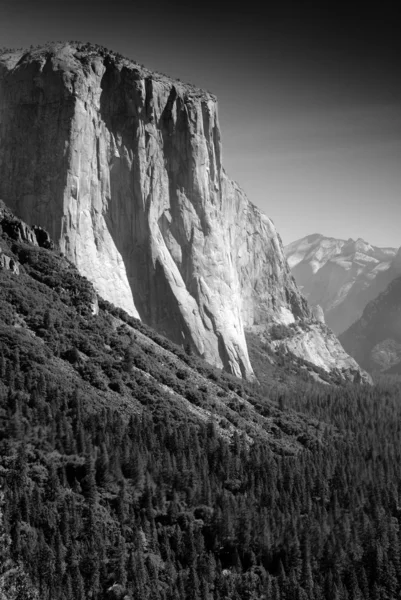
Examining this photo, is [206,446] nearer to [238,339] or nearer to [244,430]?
[244,430]

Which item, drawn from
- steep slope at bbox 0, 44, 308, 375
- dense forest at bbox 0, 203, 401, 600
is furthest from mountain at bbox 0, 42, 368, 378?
dense forest at bbox 0, 203, 401, 600

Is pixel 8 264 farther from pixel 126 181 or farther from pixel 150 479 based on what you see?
pixel 150 479

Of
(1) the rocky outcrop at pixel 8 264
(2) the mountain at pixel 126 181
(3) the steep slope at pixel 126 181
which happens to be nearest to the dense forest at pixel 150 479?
(1) the rocky outcrop at pixel 8 264

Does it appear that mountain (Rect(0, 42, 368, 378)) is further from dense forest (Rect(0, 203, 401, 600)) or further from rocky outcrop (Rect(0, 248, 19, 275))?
rocky outcrop (Rect(0, 248, 19, 275))

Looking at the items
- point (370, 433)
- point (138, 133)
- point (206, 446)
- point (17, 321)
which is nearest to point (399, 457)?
point (370, 433)

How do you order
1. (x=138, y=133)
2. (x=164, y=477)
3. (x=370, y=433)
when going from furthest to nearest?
(x=138, y=133) → (x=370, y=433) → (x=164, y=477)

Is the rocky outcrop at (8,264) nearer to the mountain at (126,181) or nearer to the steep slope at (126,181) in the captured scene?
the mountain at (126,181)
